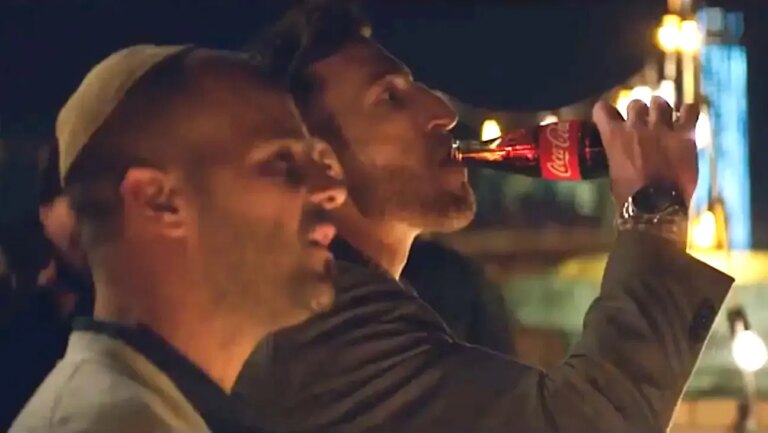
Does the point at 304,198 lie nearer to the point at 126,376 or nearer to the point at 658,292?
the point at 126,376

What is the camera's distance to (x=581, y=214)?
54.4 inches

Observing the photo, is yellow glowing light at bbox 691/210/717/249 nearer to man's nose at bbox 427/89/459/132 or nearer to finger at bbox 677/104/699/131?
finger at bbox 677/104/699/131

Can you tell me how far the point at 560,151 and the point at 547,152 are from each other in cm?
2

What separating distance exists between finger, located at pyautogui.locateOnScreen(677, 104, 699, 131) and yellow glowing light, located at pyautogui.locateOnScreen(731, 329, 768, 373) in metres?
0.28

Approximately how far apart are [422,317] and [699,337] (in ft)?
1.15

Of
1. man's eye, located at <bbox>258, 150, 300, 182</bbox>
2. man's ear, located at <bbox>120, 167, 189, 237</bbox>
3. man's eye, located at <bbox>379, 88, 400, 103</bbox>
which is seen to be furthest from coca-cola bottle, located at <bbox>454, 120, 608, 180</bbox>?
man's ear, located at <bbox>120, 167, 189, 237</bbox>

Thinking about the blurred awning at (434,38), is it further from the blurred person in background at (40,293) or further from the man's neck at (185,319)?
the man's neck at (185,319)

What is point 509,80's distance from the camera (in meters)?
1.44

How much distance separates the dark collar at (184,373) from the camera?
128cm

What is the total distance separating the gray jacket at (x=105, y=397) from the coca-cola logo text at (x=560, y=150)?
547mm

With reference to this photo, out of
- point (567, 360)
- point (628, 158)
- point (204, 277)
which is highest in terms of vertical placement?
point (628, 158)

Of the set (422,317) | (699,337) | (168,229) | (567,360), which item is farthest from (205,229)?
(699,337)

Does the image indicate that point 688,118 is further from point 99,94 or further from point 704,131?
point 99,94

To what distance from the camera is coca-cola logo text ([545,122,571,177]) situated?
1.36m
